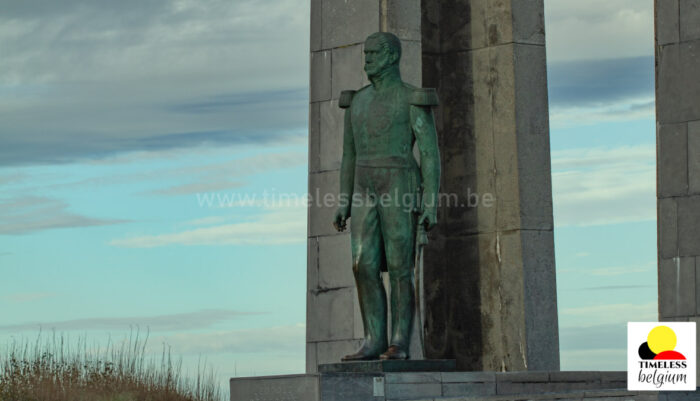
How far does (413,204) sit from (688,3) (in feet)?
21.5

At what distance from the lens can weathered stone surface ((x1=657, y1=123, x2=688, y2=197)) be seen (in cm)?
1606

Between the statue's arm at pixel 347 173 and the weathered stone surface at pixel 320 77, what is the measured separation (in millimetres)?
3043

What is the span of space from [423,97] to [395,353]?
2.24m

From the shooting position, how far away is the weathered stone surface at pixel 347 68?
573 inches

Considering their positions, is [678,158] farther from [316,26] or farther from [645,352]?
[645,352]

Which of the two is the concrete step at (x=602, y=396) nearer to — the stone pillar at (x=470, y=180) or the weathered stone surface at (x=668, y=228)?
the stone pillar at (x=470, y=180)

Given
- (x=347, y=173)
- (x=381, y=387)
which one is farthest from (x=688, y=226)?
(x=381, y=387)

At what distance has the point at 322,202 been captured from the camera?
48.4 ft

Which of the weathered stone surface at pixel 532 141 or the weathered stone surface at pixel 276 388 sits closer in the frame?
the weathered stone surface at pixel 276 388

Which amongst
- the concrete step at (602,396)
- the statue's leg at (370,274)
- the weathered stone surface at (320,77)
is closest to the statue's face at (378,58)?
the statue's leg at (370,274)

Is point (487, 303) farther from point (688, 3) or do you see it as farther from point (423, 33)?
point (688, 3)

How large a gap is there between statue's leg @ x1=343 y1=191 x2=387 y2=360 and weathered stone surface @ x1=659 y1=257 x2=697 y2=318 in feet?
19.0

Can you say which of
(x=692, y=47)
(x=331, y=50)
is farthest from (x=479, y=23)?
(x=692, y=47)

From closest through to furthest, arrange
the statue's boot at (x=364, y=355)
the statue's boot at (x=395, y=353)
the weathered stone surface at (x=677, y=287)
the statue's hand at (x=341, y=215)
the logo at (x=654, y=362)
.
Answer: the logo at (x=654, y=362) < the statue's boot at (x=395, y=353) < the statue's boot at (x=364, y=355) < the statue's hand at (x=341, y=215) < the weathered stone surface at (x=677, y=287)
